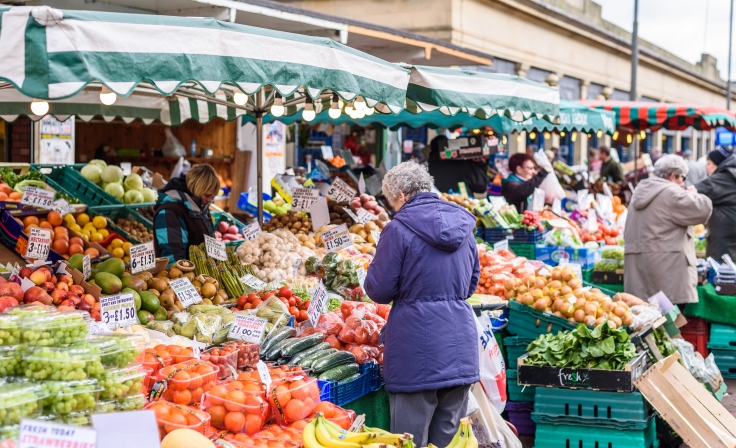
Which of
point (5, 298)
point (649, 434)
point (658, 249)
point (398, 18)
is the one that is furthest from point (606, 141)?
point (5, 298)

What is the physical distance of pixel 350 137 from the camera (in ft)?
64.2

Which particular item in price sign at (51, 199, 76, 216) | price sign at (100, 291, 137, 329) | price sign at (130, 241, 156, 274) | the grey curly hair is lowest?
price sign at (100, 291, 137, 329)

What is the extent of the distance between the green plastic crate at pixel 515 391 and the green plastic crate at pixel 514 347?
14 cm

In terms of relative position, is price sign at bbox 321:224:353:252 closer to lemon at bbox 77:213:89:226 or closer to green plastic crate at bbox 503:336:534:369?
green plastic crate at bbox 503:336:534:369

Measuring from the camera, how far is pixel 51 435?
96.9 inches

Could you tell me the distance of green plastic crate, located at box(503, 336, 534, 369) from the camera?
6456 millimetres

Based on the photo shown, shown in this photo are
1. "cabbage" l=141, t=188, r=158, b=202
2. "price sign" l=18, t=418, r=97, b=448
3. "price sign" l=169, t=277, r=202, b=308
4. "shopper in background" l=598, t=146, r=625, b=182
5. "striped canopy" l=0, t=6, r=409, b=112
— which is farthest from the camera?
"shopper in background" l=598, t=146, r=625, b=182

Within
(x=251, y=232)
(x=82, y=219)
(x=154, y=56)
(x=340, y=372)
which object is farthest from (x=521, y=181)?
(x=154, y=56)

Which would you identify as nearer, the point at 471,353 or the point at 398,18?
the point at 471,353

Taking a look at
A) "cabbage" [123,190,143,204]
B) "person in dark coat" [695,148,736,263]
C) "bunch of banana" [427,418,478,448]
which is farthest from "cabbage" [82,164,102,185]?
"person in dark coat" [695,148,736,263]

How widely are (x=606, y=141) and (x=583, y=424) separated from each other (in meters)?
29.1

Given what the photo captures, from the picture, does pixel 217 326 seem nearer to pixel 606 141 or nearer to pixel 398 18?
pixel 398 18

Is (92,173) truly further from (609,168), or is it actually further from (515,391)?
(609,168)

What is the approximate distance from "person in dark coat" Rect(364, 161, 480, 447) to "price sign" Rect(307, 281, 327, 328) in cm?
75
